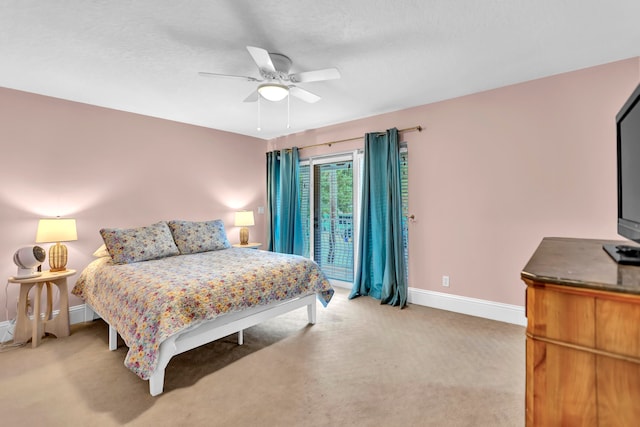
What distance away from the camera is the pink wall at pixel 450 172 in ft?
8.80

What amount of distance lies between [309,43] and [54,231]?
2.90 m

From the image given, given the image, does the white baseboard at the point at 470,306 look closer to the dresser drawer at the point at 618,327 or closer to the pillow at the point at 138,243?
the dresser drawer at the point at 618,327

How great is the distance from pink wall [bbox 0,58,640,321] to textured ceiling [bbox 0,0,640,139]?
233mm

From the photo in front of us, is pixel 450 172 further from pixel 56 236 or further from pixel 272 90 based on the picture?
pixel 56 236

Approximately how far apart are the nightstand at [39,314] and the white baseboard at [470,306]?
3.70 meters

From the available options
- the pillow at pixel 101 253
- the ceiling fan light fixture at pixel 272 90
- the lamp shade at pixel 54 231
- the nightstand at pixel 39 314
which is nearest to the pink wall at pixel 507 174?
the ceiling fan light fixture at pixel 272 90

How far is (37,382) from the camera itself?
7.06 ft

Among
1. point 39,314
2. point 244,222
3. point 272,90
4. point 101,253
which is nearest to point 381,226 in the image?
point 244,222

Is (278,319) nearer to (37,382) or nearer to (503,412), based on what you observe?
(37,382)

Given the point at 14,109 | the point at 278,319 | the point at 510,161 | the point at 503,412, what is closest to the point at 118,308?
the point at 278,319

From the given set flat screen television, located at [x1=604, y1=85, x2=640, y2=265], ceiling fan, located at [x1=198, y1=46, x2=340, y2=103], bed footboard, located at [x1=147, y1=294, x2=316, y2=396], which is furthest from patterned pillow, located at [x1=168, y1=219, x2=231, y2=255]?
flat screen television, located at [x1=604, y1=85, x2=640, y2=265]

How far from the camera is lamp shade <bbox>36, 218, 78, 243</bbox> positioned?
282 centimetres

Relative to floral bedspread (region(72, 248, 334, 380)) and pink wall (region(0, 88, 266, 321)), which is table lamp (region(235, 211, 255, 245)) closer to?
pink wall (region(0, 88, 266, 321))

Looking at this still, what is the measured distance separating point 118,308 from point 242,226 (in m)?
2.48
